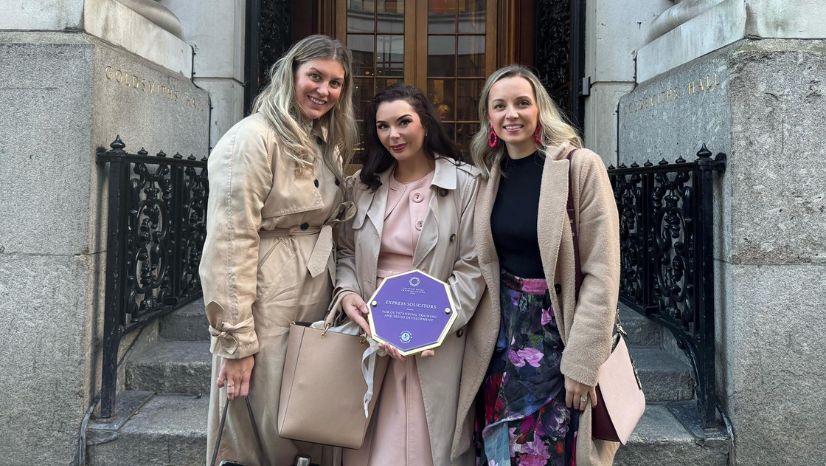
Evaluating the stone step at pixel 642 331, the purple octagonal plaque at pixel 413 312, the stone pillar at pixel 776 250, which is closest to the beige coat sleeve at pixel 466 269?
the purple octagonal plaque at pixel 413 312

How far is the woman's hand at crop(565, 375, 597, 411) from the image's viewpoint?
2.41 metres

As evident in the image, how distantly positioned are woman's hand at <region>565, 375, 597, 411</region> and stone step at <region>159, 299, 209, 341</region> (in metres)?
3.10

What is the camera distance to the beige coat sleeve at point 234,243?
8.12 feet

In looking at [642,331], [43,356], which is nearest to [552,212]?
[642,331]

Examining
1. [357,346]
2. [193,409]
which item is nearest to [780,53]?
[357,346]

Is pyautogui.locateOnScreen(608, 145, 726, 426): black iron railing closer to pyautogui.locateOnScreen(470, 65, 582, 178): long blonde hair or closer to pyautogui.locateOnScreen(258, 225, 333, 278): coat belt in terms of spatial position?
pyautogui.locateOnScreen(470, 65, 582, 178): long blonde hair

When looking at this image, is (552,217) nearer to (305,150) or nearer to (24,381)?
(305,150)

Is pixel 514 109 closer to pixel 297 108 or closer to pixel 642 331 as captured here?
pixel 297 108

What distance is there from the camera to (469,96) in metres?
7.42

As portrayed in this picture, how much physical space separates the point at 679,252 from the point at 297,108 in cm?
254

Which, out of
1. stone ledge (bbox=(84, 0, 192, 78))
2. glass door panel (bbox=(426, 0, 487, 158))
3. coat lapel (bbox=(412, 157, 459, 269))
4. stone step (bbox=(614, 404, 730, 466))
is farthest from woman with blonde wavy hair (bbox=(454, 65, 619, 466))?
glass door panel (bbox=(426, 0, 487, 158))

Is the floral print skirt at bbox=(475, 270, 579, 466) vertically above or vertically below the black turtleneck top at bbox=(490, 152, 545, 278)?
below

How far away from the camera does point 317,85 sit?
8.89 feet

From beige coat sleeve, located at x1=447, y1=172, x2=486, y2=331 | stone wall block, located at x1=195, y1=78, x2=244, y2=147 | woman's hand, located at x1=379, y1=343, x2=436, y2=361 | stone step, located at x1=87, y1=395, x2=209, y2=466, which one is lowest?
stone step, located at x1=87, y1=395, x2=209, y2=466
